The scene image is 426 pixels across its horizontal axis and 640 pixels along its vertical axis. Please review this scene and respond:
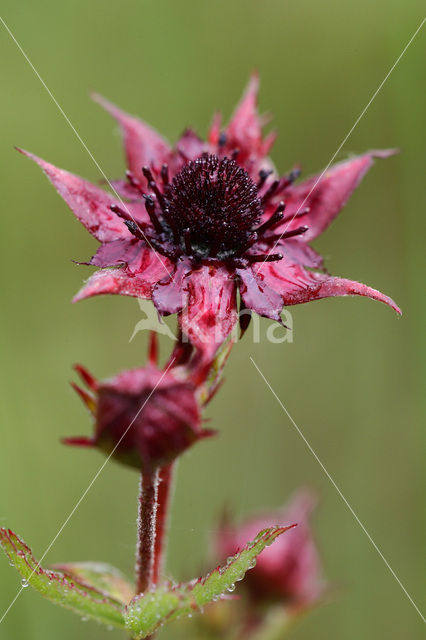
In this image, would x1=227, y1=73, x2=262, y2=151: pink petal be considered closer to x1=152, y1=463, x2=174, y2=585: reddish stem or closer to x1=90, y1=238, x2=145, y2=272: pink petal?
x1=90, y1=238, x2=145, y2=272: pink petal

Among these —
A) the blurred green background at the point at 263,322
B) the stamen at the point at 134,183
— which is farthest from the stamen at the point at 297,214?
the blurred green background at the point at 263,322

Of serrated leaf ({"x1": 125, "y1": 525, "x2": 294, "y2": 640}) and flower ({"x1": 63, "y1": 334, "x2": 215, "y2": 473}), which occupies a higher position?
flower ({"x1": 63, "y1": 334, "x2": 215, "y2": 473})

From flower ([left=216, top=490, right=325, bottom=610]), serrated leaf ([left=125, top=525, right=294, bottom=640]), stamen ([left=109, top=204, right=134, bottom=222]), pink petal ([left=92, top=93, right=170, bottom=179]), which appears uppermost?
pink petal ([left=92, top=93, right=170, bottom=179])

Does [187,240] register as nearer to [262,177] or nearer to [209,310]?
[209,310]

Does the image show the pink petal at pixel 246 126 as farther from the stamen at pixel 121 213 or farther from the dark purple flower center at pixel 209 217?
the stamen at pixel 121 213

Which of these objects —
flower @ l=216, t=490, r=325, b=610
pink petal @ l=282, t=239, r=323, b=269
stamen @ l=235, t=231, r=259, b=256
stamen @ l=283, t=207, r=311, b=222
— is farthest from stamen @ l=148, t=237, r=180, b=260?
flower @ l=216, t=490, r=325, b=610

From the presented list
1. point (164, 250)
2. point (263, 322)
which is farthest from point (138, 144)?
point (263, 322)
